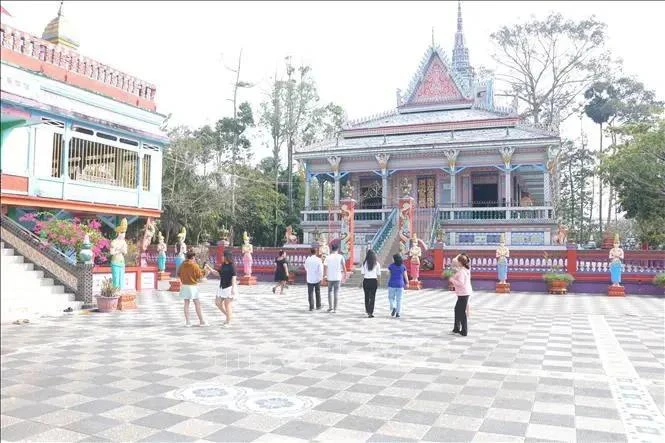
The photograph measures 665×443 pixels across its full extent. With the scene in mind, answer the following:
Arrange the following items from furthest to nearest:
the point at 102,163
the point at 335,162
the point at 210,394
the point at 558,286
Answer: the point at 335,162
the point at 558,286
the point at 102,163
the point at 210,394

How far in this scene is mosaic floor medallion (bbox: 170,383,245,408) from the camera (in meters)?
5.09

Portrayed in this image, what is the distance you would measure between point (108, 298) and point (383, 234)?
13.6 m

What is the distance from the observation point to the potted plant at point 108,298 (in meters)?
12.0

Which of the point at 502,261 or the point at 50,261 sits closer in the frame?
the point at 50,261

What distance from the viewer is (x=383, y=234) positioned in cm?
2348

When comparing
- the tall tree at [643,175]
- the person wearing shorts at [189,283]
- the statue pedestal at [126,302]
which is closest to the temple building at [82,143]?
the statue pedestal at [126,302]

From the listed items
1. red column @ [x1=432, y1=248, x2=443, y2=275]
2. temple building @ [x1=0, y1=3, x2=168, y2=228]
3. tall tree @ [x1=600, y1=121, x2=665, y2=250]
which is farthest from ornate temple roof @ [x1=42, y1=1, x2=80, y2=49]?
tall tree @ [x1=600, y1=121, x2=665, y2=250]

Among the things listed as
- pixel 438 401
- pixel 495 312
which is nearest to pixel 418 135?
pixel 495 312

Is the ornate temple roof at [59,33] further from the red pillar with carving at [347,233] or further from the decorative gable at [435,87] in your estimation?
the decorative gable at [435,87]

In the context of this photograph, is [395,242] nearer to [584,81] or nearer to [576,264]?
[576,264]

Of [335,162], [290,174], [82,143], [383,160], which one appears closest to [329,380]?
[82,143]

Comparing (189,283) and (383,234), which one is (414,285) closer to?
(383,234)

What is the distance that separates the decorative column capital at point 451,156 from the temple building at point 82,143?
45.4ft

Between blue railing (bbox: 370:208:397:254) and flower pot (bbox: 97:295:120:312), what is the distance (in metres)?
11.5
